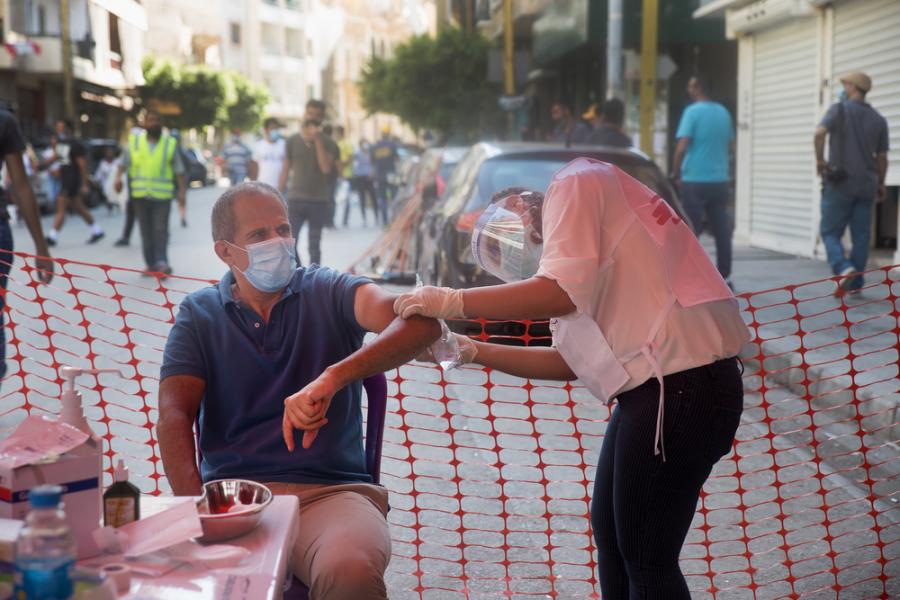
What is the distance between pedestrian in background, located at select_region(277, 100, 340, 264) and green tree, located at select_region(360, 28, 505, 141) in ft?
77.9

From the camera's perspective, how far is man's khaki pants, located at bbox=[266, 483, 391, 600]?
2.82 meters

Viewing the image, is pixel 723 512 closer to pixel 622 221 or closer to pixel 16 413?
pixel 622 221

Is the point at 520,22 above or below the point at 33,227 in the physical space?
above

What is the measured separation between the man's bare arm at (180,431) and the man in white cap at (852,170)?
820cm

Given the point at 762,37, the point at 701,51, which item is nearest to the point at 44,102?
the point at 701,51

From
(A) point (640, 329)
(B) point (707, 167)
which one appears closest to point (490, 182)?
(B) point (707, 167)

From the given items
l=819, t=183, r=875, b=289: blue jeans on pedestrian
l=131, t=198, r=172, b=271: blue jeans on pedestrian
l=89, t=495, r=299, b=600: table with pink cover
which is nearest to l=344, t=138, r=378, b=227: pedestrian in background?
l=131, t=198, r=172, b=271: blue jeans on pedestrian

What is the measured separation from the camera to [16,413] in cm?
679

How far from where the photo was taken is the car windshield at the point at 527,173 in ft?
30.4

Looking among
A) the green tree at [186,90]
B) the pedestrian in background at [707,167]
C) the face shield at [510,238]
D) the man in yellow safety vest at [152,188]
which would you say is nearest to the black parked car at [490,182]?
the pedestrian in background at [707,167]

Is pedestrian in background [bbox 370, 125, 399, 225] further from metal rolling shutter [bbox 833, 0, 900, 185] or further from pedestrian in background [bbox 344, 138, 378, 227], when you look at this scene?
metal rolling shutter [bbox 833, 0, 900, 185]

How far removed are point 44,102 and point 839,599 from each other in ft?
145

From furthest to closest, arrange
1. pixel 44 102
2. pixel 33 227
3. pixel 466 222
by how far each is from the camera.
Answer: pixel 44 102
pixel 466 222
pixel 33 227

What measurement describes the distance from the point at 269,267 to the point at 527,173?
6194 mm
